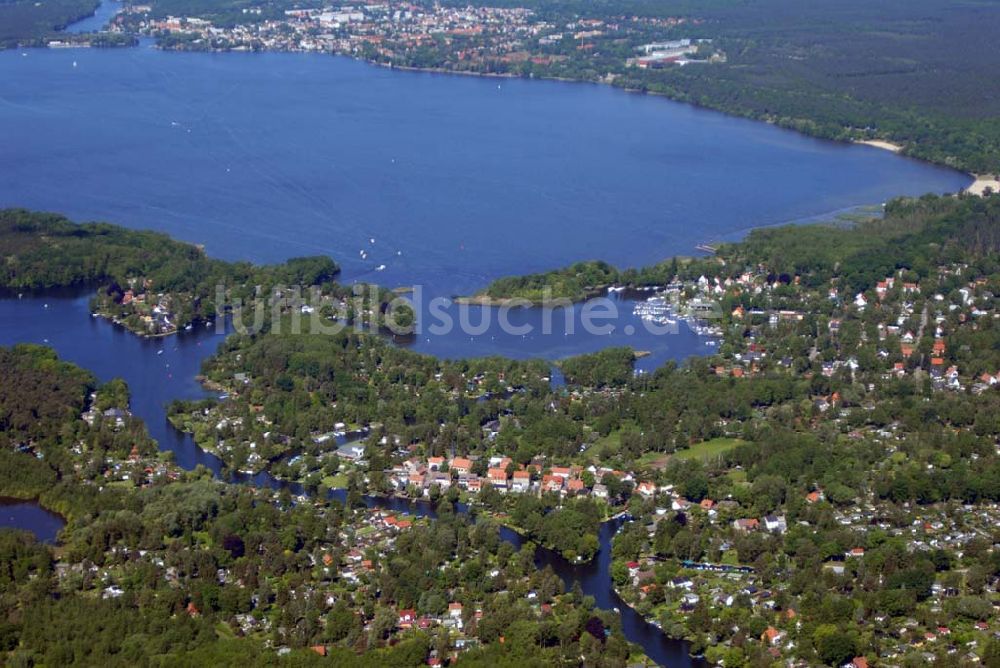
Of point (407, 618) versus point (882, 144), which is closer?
point (407, 618)

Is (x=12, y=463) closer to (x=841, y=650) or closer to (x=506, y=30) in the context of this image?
(x=841, y=650)

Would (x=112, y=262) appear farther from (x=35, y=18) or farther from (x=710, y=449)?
(x=35, y=18)

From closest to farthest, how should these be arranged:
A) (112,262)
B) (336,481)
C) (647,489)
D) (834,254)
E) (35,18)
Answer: (647,489) → (336,481) → (112,262) → (834,254) → (35,18)

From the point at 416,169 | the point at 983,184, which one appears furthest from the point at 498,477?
the point at 983,184

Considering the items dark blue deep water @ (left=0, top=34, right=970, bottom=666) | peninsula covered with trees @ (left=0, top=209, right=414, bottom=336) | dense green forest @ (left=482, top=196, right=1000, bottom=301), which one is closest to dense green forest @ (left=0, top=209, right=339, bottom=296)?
peninsula covered with trees @ (left=0, top=209, right=414, bottom=336)


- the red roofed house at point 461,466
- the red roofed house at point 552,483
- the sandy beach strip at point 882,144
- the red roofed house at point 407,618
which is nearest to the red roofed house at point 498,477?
the red roofed house at point 461,466

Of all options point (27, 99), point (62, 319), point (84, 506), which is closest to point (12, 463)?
point (84, 506)

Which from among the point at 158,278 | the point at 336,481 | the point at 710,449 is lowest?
the point at 336,481

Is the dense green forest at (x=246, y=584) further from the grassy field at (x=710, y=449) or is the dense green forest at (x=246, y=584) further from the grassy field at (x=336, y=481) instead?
the grassy field at (x=710, y=449)

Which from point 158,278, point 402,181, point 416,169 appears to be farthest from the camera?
point 416,169

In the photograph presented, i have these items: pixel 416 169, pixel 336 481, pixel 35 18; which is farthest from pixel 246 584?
pixel 35 18

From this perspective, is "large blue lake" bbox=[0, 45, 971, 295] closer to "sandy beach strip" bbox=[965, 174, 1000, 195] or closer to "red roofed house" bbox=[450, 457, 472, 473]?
"sandy beach strip" bbox=[965, 174, 1000, 195]

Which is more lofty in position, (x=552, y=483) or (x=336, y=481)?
(x=552, y=483)
